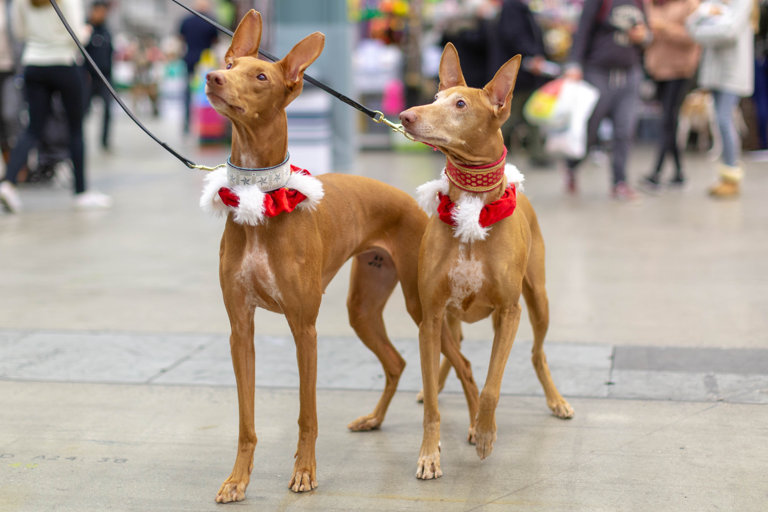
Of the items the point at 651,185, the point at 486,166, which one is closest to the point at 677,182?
the point at 651,185

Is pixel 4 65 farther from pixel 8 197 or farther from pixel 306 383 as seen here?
pixel 306 383

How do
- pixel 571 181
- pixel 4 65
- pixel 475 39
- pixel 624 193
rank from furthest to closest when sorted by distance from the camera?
1. pixel 475 39
2. pixel 4 65
3. pixel 571 181
4. pixel 624 193

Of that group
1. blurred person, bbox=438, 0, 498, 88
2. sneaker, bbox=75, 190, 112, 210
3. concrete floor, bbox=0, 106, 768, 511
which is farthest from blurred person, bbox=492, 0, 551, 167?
sneaker, bbox=75, 190, 112, 210

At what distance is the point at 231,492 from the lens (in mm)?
3061

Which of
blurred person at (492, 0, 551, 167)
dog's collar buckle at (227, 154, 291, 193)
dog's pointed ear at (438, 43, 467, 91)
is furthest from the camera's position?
blurred person at (492, 0, 551, 167)

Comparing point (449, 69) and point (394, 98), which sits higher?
point (449, 69)

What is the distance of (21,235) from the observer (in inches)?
316

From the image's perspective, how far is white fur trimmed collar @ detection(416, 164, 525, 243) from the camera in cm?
315

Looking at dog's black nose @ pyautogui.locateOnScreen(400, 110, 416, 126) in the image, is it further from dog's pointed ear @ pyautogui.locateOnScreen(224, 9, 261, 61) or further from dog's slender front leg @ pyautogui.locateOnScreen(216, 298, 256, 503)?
dog's slender front leg @ pyautogui.locateOnScreen(216, 298, 256, 503)

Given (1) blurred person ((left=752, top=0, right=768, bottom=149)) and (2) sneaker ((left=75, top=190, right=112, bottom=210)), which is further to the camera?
(1) blurred person ((left=752, top=0, right=768, bottom=149))

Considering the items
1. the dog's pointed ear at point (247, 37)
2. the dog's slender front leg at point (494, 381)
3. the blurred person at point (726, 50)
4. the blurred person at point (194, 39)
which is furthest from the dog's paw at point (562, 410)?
the blurred person at point (194, 39)

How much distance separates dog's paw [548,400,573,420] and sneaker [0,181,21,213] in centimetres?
675

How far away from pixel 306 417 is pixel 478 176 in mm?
1024

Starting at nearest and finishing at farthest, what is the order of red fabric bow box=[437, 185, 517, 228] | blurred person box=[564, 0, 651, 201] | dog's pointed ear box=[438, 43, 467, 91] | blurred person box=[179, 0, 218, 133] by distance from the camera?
red fabric bow box=[437, 185, 517, 228] < dog's pointed ear box=[438, 43, 467, 91] < blurred person box=[564, 0, 651, 201] < blurred person box=[179, 0, 218, 133]
